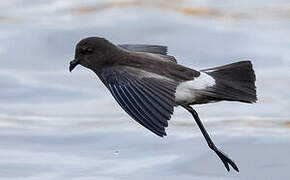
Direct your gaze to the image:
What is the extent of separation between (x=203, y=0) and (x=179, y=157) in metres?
4.70

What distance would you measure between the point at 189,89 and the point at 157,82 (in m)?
0.35

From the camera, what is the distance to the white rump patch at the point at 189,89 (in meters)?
7.91

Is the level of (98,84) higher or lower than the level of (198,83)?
lower

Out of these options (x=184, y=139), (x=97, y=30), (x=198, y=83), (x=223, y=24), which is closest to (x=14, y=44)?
(x=97, y=30)

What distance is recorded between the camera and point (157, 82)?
25.1 feet

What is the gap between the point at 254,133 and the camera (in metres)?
9.91

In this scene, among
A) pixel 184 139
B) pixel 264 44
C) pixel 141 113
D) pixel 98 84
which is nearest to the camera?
pixel 141 113

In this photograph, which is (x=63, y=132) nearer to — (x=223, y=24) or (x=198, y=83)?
(x=198, y=83)

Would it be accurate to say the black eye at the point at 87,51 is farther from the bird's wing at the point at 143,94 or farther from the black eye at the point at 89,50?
the bird's wing at the point at 143,94

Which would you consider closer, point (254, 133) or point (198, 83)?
point (198, 83)

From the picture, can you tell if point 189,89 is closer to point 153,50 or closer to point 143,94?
point 143,94

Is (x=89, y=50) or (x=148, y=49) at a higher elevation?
(x=89, y=50)

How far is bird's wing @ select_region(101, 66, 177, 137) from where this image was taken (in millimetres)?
7219

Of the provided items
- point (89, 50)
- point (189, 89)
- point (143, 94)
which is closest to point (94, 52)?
point (89, 50)
